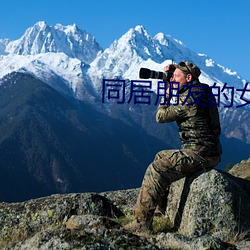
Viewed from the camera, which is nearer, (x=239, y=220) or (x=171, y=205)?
(x=239, y=220)

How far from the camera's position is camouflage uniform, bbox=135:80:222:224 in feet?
35.0

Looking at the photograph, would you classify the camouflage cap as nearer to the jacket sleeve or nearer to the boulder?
the jacket sleeve

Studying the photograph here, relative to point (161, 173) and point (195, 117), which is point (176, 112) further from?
point (161, 173)

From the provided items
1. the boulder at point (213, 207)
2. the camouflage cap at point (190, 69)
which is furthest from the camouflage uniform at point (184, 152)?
the boulder at point (213, 207)

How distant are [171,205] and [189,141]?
68.3 inches

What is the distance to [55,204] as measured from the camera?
12.4 metres

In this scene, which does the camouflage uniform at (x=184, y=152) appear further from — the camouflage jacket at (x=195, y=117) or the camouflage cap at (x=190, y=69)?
the camouflage cap at (x=190, y=69)

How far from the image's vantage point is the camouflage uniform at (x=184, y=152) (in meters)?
10.7

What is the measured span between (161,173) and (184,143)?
88 cm

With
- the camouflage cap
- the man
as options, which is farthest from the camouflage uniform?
the camouflage cap

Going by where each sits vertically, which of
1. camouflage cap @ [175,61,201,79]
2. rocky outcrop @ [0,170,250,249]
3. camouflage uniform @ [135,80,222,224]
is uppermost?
camouflage cap @ [175,61,201,79]

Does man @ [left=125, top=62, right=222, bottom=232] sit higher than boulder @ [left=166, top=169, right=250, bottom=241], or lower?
higher

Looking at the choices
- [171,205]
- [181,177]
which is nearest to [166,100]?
[181,177]

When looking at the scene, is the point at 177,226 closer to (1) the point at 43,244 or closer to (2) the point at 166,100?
(2) the point at 166,100
